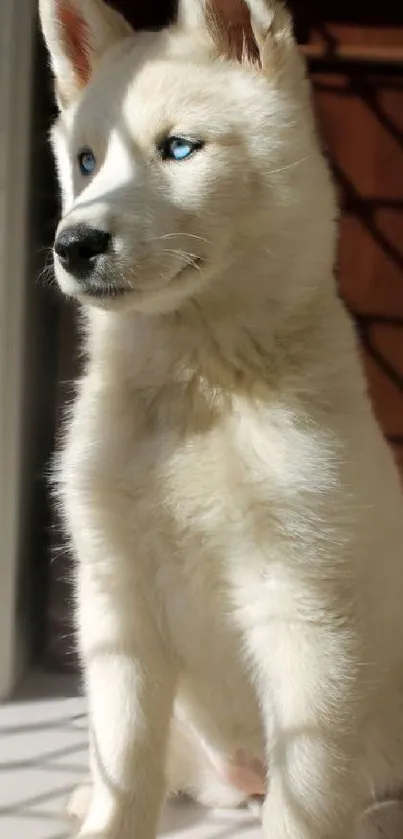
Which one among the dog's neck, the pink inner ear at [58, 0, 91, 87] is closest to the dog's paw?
the dog's neck

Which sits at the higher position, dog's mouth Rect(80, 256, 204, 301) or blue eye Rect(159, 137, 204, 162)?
blue eye Rect(159, 137, 204, 162)

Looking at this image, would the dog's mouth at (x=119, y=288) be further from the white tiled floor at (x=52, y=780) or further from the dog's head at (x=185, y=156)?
the white tiled floor at (x=52, y=780)

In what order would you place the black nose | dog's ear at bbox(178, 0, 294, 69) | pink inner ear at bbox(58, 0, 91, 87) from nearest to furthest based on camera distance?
the black nose, dog's ear at bbox(178, 0, 294, 69), pink inner ear at bbox(58, 0, 91, 87)

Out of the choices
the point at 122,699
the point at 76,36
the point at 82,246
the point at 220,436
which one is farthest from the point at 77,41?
the point at 122,699

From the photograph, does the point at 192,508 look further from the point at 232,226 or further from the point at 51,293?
the point at 51,293

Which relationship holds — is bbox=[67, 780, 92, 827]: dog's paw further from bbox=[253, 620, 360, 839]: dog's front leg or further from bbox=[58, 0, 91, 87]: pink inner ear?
bbox=[58, 0, 91, 87]: pink inner ear

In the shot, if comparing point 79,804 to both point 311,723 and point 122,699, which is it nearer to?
point 122,699

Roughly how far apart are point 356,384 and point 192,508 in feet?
0.76

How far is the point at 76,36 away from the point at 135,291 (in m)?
0.40

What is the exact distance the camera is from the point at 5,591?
58.0 inches

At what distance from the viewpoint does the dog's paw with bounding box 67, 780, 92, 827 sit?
1.14m

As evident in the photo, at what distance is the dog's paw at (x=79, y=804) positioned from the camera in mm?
1145

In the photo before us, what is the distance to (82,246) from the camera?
2.75 ft

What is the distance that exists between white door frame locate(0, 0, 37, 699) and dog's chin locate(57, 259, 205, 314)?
548mm
